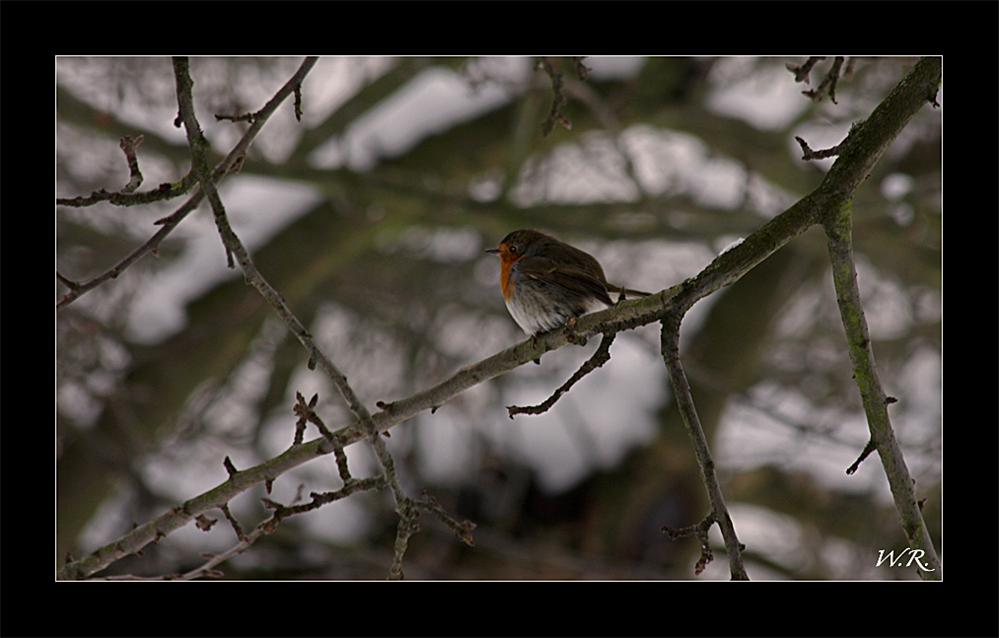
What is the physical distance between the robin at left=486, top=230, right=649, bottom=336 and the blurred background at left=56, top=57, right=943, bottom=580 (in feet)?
5.32

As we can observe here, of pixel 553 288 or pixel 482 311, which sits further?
pixel 482 311

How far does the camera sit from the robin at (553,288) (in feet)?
10.9

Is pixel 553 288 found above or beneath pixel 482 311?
beneath

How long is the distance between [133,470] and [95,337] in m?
1.14

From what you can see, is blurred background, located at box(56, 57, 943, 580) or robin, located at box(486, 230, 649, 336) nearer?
robin, located at box(486, 230, 649, 336)

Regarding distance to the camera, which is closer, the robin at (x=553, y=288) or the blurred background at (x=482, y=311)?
the robin at (x=553, y=288)

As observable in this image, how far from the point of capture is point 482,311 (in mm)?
7715

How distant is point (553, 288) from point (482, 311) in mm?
4367

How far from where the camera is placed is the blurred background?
5.49 meters

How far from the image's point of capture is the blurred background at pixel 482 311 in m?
5.49

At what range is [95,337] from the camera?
5449mm

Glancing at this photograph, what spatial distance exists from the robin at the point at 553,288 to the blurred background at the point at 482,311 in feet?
5.32

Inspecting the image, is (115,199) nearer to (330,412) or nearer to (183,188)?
(183,188)

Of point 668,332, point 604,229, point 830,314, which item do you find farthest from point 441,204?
point 830,314
